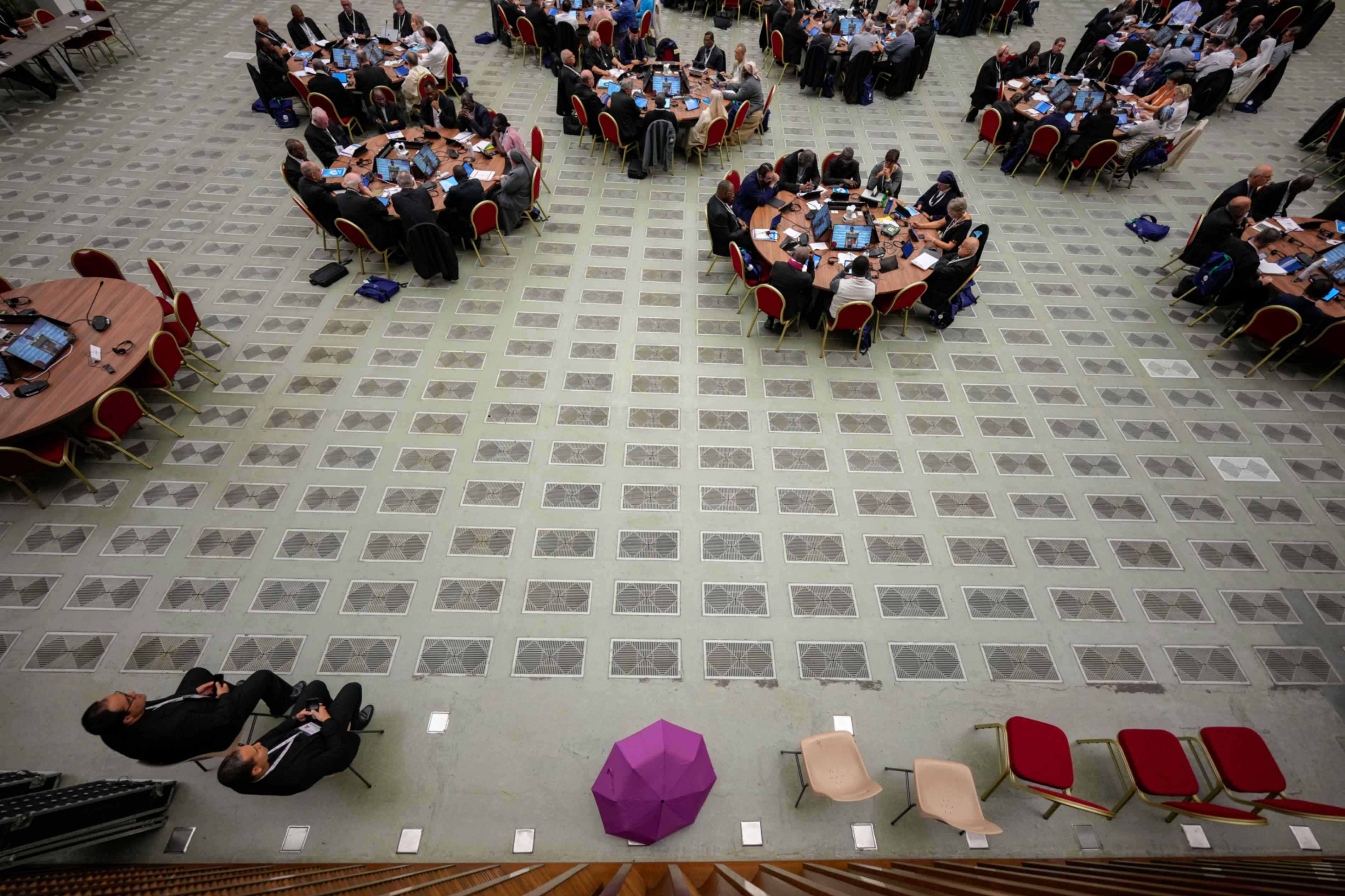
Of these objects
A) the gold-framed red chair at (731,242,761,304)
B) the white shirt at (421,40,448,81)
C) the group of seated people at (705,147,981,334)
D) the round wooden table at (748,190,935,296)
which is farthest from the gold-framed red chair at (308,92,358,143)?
the round wooden table at (748,190,935,296)

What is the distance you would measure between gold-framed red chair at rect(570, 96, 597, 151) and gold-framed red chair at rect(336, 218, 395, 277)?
14.3ft

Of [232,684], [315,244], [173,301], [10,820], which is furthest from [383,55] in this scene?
[10,820]

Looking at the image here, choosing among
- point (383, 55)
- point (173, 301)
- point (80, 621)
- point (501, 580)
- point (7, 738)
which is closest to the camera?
point (7, 738)

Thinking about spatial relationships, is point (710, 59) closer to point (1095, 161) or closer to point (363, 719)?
point (1095, 161)

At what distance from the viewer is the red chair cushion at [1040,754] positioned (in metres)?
4.38

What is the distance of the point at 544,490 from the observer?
250 inches

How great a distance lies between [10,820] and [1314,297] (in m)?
12.5

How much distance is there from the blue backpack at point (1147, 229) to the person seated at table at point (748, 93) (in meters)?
6.38

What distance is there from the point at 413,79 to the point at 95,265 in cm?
591

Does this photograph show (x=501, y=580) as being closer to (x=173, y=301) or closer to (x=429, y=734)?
(x=429, y=734)

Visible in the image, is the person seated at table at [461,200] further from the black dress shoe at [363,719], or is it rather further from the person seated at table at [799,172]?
the black dress shoe at [363,719]

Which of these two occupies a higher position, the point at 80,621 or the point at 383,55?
the point at 383,55

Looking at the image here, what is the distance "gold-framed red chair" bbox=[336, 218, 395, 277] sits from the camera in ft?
25.8

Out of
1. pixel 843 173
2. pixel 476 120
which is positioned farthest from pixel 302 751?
pixel 843 173
